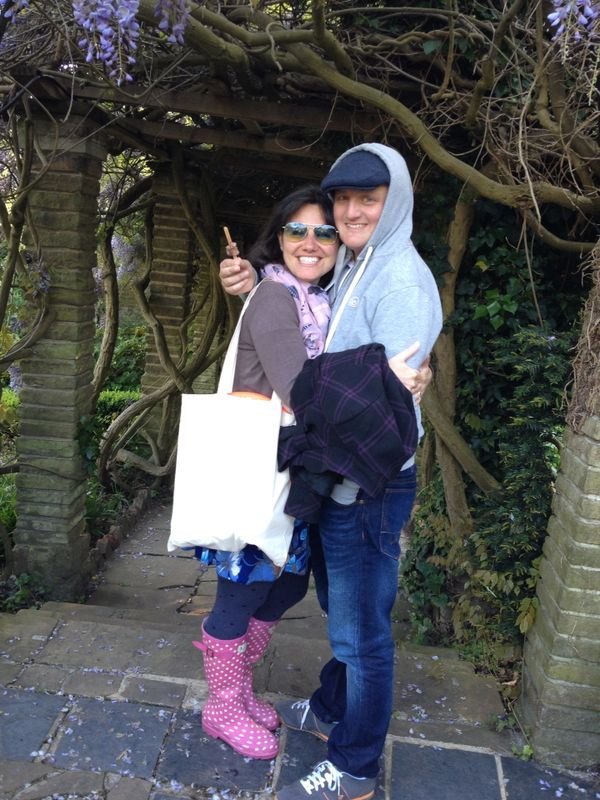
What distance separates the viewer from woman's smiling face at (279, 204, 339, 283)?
1.92 meters

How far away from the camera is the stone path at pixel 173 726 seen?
2035mm

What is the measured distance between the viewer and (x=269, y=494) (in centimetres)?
185

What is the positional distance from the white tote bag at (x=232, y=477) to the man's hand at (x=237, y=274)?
11cm

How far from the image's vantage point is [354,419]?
1.66 meters

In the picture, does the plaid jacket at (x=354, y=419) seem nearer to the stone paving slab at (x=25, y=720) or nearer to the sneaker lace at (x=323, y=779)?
the sneaker lace at (x=323, y=779)

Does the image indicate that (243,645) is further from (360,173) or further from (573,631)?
(360,173)

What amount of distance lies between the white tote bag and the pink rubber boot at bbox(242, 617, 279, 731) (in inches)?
15.9

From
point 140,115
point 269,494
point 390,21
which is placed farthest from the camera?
point 140,115

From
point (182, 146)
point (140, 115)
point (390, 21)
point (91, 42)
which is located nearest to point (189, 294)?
point (182, 146)

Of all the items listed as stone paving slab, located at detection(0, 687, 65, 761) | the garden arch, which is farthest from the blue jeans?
stone paving slab, located at detection(0, 687, 65, 761)

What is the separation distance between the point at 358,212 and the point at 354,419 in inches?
23.4

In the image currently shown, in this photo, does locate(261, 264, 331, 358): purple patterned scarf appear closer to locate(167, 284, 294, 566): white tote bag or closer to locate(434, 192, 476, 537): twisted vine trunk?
locate(167, 284, 294, 566): white tote bag

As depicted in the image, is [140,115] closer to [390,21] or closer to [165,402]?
[390,21]

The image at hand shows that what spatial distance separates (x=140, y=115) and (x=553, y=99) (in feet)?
7.83
